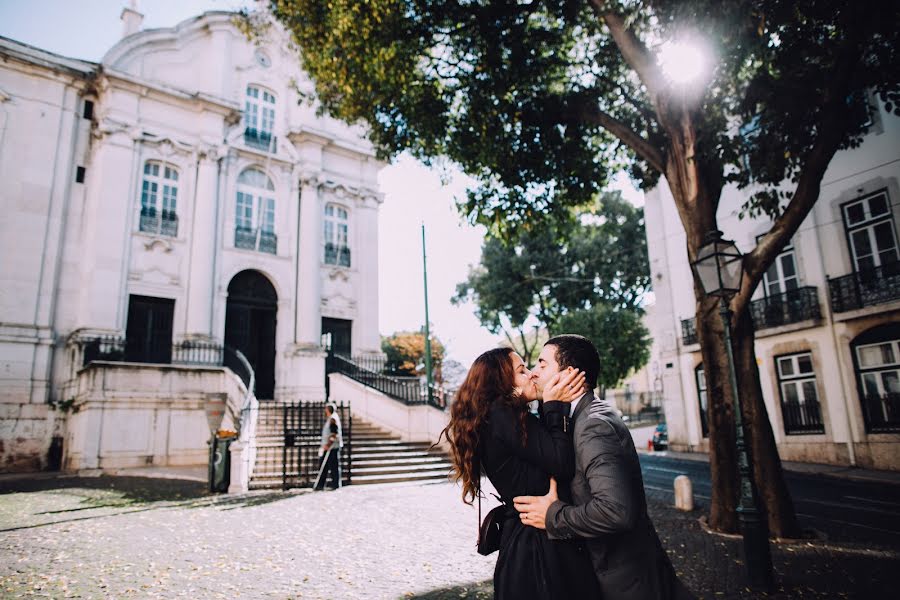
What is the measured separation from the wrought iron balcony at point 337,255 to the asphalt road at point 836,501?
604 inches

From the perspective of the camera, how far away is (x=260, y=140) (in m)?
23.0

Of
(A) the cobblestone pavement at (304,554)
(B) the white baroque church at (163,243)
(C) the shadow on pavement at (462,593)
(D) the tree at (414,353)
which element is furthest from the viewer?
(D) the tree at (414,353)

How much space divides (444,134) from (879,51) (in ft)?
23.4

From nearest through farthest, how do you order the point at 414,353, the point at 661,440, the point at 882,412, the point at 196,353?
the point at 882,412 → the point at 196,353 → the point at 661,440 → the point at 414,353

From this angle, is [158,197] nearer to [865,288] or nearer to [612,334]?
[612,334]

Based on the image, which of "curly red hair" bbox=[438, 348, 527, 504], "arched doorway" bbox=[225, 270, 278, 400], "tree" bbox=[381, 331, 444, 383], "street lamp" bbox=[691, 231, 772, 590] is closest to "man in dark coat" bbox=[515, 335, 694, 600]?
"curly red hair" bbox=[438, 348, 527, 504]

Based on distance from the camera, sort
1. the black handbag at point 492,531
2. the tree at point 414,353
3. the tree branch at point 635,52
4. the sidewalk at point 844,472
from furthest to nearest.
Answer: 1. the tree at point 414,353
2. the sidewalk at point 844,472
3. the tree branch at point 635,52
4. the black handbag at point 492,531

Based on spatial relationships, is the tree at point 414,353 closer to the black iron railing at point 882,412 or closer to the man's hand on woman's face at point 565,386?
the black iron railing at point 882,412

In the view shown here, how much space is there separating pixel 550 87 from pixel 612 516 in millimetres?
10581

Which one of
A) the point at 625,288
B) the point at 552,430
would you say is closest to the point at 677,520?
the point at 552,430

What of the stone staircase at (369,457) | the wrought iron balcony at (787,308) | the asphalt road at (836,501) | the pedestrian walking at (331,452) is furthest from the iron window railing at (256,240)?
the wrought iron balcony at (787,308)

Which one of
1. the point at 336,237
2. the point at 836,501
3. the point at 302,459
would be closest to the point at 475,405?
the point at 836,501

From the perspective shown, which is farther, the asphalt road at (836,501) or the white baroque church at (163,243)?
the white baroque church at (163,243)

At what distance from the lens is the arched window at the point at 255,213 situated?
71.3 ft
